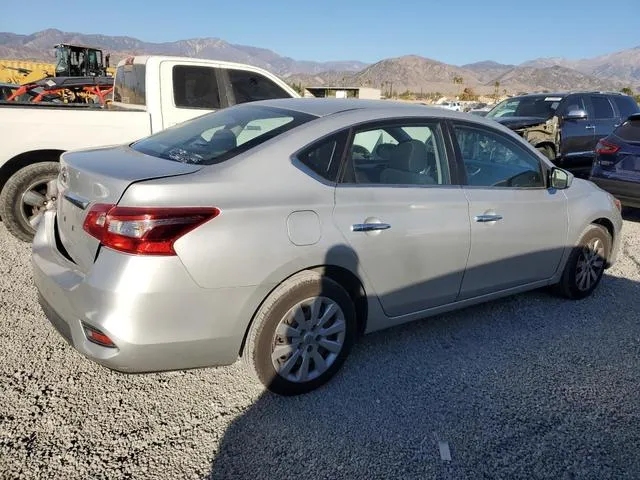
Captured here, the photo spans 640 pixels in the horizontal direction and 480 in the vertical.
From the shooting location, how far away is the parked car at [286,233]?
7.48 feet

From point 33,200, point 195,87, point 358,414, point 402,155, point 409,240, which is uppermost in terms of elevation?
point 195,87

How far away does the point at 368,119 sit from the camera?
119 inches

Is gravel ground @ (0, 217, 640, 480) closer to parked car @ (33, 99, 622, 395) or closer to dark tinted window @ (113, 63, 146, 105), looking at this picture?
parked car @ (33, 99, 622, 395)

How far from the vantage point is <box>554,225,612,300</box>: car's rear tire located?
4215 millimetres

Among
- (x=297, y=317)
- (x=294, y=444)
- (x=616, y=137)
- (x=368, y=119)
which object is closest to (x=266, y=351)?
(x=297, y=317)

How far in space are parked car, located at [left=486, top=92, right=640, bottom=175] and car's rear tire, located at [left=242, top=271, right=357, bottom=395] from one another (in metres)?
7.66

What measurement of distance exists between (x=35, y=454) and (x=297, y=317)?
137 cm

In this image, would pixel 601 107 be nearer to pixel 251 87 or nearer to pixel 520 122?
pixel 520 122

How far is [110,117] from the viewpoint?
5.21m

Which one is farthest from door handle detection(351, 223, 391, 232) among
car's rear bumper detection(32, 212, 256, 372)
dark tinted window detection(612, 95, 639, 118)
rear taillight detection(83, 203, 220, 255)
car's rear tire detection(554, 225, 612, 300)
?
dark tinted window detection(612, 95, 639, 118)

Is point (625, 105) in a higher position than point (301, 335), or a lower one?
higher

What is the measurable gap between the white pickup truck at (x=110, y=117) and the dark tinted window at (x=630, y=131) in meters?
4.56

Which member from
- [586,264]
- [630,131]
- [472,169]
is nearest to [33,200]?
[472,169]

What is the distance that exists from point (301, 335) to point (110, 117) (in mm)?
3692
